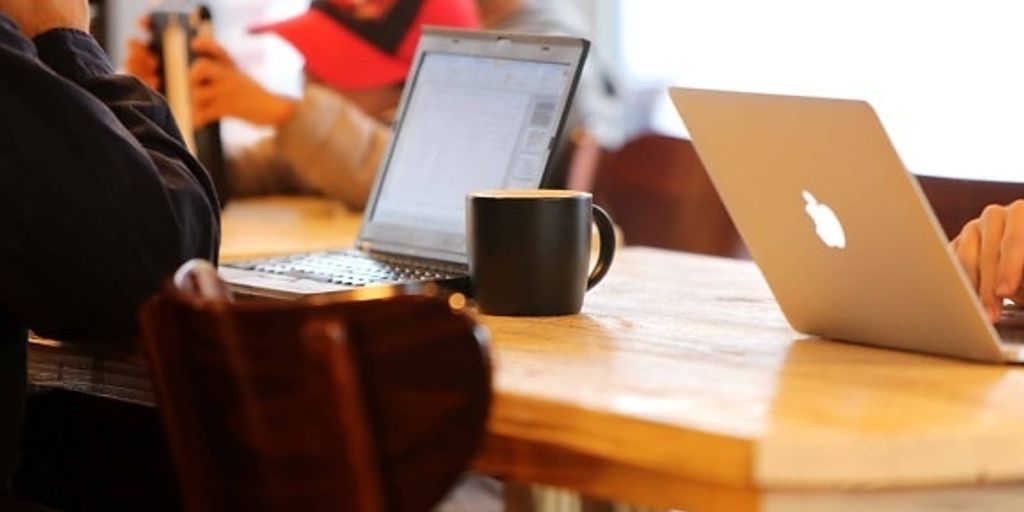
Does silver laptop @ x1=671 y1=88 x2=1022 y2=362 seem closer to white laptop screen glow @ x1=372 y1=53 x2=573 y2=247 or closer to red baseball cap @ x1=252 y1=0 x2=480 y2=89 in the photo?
white laptop screen glow @ x1=372 y1=53 x2=573 y2=247

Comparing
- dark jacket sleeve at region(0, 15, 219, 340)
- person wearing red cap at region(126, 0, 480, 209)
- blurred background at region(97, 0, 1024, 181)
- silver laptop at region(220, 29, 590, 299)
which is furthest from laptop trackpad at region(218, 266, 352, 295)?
blurred background at region(97, 0, 1024, 181)

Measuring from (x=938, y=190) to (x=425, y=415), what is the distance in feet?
3.30

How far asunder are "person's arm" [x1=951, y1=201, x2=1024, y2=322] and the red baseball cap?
1.49m

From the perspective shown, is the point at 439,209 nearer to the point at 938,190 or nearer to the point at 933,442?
the point at 938,190

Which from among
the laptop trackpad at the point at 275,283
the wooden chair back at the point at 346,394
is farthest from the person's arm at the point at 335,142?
the wooden chair back at the point at 346,394

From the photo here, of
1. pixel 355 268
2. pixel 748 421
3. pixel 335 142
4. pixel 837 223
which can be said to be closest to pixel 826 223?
pixel 837 223

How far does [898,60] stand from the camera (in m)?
4.17

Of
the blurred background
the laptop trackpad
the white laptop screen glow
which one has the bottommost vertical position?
the laptop trackpad

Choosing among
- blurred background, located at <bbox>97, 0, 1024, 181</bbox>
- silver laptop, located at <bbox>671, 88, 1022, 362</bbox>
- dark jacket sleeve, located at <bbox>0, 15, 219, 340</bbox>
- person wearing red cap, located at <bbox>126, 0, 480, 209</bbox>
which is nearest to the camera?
silver laptop, located at <bbox>671, 88, 1022, 362</bbox>

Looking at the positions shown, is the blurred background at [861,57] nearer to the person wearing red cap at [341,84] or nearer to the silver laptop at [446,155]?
the person wearing red cap at [341,84]

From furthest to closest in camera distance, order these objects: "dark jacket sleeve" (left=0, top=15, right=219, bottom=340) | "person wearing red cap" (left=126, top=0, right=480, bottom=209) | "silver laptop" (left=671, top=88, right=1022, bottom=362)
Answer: "person wearing red cap" (left=126, top=0, right=480, bottom=209), "dark jacket sleeve" (left=0, top=15, right=219, bottom=340), "silver laptop" (left=671, top=88, right=1022, bottom=362)

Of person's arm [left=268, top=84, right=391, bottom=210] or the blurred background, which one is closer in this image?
person's arm [left=268, top=84, right=391, bottom=210]

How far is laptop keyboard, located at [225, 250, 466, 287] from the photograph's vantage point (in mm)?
1689

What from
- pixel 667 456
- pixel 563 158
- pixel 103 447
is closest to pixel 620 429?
pixel 667 456
